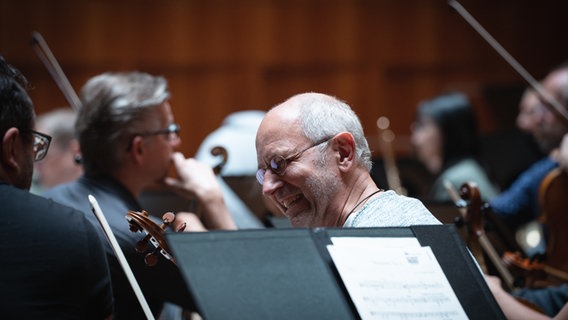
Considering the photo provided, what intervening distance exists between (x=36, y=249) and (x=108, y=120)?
1.14m

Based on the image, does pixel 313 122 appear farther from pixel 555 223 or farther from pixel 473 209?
pixel 555 223

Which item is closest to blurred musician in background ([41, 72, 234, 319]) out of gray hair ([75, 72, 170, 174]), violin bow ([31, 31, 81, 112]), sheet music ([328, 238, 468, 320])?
gray hair ([75, 72, 170, 174])

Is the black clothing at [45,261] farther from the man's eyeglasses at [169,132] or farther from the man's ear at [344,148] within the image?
the man's eyeglasses at [169,132]

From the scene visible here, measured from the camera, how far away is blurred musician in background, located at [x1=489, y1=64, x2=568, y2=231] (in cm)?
387

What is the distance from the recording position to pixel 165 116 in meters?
3.02

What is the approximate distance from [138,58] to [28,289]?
464 centimetres

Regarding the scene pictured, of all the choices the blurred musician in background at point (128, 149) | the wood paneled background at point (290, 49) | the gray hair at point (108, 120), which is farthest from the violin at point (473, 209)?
the wood paneled background at point (290, 49)

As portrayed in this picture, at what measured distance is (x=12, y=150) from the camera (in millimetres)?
1950

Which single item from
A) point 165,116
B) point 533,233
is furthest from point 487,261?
point 533,233

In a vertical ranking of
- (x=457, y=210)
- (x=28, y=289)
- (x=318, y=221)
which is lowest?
(x=457, y=210)

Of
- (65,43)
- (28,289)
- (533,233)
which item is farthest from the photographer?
(65,43)

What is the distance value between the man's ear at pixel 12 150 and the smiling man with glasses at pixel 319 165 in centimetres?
63

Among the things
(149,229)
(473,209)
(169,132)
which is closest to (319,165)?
(149,229)

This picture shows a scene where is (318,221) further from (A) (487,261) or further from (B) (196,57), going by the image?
(B) (196,57)
